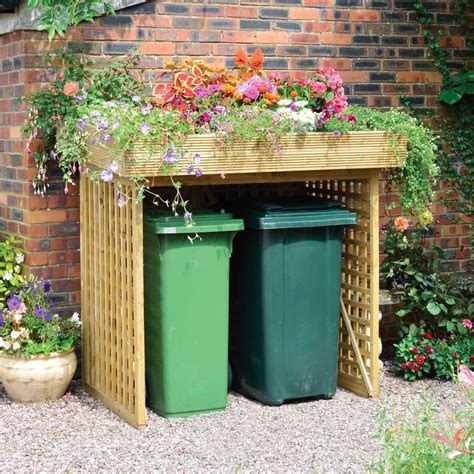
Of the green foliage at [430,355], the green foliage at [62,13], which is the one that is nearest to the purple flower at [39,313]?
the green foliage at [62,13]

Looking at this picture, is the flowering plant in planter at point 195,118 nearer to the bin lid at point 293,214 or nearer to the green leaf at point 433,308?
the bin lid at point 293,214

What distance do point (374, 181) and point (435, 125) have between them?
1.45 m

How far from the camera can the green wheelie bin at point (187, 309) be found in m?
5.47

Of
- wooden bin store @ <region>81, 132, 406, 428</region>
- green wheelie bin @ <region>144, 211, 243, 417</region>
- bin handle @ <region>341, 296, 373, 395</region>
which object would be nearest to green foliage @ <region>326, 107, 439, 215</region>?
wooden bin store @ <region>81, 132, 406, 428</region>

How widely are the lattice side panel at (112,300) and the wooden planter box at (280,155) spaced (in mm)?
242

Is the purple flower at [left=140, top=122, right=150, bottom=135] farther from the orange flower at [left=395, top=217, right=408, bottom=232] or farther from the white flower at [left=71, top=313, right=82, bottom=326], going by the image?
the orange flower at [left=395, top=217, right=408, bottom=232]

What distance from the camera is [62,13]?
5910 millimetres

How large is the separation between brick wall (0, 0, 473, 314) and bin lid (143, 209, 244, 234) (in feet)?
2.79

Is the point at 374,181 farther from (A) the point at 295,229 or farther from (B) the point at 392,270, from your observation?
(B) the point at 392,270

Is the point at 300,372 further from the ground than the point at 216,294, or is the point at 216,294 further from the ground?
the point at 216,294

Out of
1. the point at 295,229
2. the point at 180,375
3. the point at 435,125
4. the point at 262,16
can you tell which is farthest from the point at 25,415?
the point at 435,125

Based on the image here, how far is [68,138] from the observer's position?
567 centimetres

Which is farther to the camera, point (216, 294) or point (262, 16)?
point (262, 16)

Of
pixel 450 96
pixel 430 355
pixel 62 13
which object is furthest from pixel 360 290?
pixel 62 13
